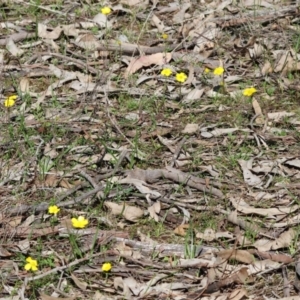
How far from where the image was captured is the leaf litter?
140 inches

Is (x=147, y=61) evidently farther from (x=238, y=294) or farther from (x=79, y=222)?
(x=238, y=294)

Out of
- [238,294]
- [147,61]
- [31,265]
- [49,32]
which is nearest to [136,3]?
[49,32]

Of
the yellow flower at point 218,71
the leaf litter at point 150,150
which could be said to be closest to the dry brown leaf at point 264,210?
the leaf litter at point 150,150

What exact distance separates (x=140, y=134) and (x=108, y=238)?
94 cm

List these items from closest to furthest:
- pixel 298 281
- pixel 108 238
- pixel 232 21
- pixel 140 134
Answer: pixel 298 281 < pixel 108 238 < pixel 140 134 < pixel 232 21

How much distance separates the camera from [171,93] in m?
4.92

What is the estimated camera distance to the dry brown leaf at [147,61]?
5.14 m

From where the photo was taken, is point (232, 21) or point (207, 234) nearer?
point (207, 234)

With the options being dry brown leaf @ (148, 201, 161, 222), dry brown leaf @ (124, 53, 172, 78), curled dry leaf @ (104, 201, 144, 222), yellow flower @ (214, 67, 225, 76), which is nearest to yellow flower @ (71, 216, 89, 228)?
curled dry leaf @ (104, 201, 144, 222)

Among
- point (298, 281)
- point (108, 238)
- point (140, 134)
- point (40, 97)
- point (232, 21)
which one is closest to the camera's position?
point (298, 281)

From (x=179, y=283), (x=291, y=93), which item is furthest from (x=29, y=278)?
(x=291, y=93)

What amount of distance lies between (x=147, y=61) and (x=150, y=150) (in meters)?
1.00

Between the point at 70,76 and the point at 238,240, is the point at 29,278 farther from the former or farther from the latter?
the point at 70,76

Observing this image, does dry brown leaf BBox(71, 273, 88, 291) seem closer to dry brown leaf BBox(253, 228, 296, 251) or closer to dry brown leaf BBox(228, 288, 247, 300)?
dry brown leaf BBox(228, 288, 247, 300)
